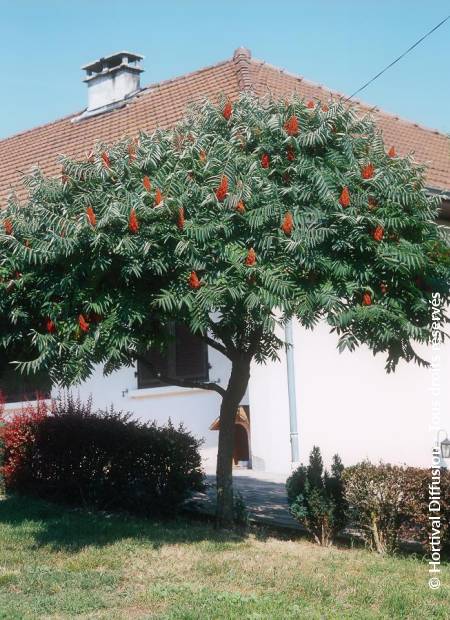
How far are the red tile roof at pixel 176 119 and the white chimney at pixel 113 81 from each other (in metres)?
0.48

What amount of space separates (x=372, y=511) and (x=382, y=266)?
2.19 metres

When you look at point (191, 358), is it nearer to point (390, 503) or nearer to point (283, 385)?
point (283, 385)

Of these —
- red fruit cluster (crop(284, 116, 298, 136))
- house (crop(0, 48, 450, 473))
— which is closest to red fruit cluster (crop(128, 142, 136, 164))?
red fruit cluster (crop(284, 116, 298, 136))

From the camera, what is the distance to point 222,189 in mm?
6809

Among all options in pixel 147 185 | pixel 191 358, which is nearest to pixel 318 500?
pixel 147 185

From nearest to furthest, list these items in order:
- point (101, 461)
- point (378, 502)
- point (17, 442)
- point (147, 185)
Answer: point (147, 185)
point (378, 502)
point (101, 461)
point (17, 442)

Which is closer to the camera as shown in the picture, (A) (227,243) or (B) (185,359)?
(A) (227,243)

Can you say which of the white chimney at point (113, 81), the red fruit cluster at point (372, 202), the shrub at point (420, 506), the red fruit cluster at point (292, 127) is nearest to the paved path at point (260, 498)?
the shrub at point (420, 506)

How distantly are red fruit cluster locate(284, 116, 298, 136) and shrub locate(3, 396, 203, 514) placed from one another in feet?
12.4

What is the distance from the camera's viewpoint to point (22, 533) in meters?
8.13

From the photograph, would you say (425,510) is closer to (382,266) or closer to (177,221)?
(382,266)

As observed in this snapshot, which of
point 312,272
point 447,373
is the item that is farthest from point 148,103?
point 312,272

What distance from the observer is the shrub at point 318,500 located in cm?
775

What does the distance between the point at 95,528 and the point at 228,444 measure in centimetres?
152
